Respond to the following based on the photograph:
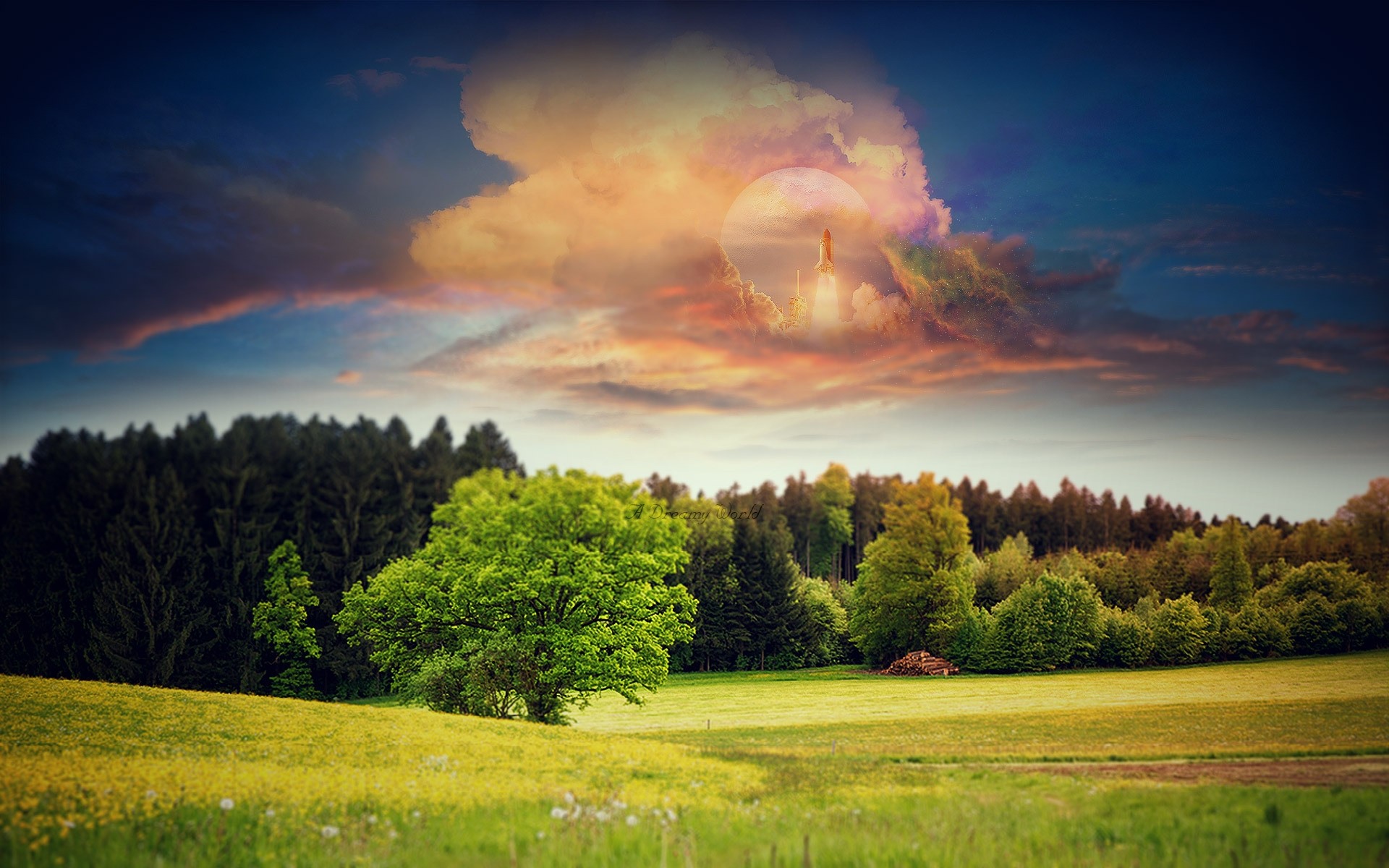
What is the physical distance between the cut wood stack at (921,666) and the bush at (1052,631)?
3.64 meters

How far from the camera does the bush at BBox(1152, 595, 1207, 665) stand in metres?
70.0

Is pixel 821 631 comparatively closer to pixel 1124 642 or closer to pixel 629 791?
pixel 1124 642

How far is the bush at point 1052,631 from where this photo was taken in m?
72.1

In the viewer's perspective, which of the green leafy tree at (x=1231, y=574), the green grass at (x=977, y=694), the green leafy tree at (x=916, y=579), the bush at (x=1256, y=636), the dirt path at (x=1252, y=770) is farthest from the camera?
the green leafy tree at (x=916, y=579)

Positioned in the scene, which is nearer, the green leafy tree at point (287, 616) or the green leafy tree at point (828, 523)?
the green leafy tree at point (287, 616)

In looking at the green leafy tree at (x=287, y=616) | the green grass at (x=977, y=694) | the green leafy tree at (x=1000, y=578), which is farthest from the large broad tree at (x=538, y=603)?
the green leafy tree at (x=1000, y=578)

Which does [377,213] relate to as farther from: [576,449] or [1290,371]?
[1290,371]

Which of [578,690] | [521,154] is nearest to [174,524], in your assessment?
[578,690]

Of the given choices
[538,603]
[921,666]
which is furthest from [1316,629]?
[538,603]

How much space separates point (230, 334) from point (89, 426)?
12.2 meters

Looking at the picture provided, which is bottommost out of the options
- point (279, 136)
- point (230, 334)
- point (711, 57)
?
point (230, 334)

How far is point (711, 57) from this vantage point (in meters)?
57.4

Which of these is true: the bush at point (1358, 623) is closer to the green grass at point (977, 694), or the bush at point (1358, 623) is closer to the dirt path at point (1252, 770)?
the green grass at point (977, 694)

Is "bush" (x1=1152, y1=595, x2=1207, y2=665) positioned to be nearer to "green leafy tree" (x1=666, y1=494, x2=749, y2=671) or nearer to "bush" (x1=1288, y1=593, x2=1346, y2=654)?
"bush" (x1=1288, y1=593, x2=1346, y2=654)
